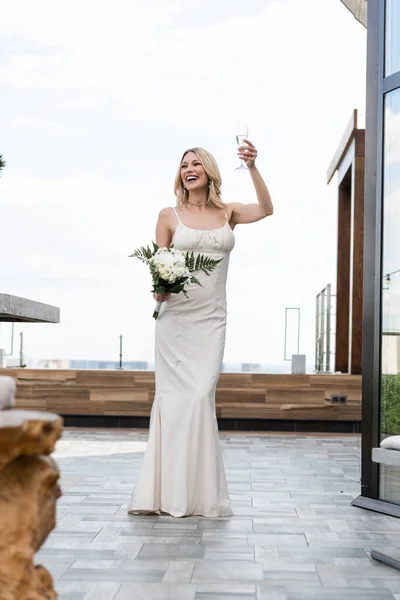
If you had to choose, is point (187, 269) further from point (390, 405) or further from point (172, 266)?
point (390, 405)

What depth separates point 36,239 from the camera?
37.1 feet

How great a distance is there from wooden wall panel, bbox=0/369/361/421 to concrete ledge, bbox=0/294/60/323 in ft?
13.3

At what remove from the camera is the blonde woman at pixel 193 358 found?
380cm

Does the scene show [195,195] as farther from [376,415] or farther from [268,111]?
[268,111]

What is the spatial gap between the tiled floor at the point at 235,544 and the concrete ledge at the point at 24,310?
0.87 meters

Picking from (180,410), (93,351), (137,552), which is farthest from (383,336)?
(93,351)

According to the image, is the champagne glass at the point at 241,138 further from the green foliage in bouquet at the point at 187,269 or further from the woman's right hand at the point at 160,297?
the woman's right hand at the point at 160,297

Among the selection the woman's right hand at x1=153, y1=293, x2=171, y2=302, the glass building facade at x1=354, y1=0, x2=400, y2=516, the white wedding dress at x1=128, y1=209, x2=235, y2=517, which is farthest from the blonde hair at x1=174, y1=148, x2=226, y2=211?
the glass building facade at x1=354, y1=0, x2=400, y2=516

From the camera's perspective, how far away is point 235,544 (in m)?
3.21

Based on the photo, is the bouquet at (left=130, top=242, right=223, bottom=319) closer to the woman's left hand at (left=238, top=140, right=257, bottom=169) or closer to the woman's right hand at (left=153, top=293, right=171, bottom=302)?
the woman's right hand at (left=153, top=293, right=171, bottom=302)

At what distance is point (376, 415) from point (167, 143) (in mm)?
9859

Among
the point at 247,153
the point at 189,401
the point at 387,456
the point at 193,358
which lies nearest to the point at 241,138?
the point at 247,153

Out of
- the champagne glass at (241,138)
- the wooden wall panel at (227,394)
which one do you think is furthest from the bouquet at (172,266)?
the wooden wall panel at (227,394)

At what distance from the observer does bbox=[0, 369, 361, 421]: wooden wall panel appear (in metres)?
7.73
